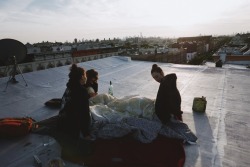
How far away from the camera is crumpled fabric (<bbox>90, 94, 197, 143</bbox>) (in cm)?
341

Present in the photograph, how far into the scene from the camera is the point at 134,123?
3.54 m

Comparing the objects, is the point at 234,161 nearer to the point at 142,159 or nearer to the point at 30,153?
the point at 142,159

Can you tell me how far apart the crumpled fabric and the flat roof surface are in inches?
12.4

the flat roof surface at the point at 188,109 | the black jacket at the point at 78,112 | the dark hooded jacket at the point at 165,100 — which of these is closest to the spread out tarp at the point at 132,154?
the flat roof surface at the point at 188,109

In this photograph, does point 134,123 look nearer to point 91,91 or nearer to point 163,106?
point 163,106

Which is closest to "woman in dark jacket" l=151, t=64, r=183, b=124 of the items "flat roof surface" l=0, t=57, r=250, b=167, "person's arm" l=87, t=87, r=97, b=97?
"flat roof surface" l=0, t=57, r=250, b=167

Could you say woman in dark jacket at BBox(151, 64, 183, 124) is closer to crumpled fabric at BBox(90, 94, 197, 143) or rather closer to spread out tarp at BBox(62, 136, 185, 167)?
crumpled fabric at BBox(90, 94, 197, 143)

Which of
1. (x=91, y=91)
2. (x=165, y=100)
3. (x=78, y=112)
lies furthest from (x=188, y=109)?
(x=78, y=112)

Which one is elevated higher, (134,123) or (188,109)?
(134,123)

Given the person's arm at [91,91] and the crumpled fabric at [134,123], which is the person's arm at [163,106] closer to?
the crumpled fabric at [134,123]

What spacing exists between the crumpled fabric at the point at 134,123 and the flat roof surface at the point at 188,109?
0.31 metres

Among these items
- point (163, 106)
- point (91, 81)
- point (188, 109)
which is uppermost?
point (91, 81)

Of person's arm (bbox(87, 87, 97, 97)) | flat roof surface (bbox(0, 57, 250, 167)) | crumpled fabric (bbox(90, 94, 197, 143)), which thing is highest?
person's arm (bbox(87, 87, 97, 97))

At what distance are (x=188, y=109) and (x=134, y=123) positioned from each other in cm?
191
